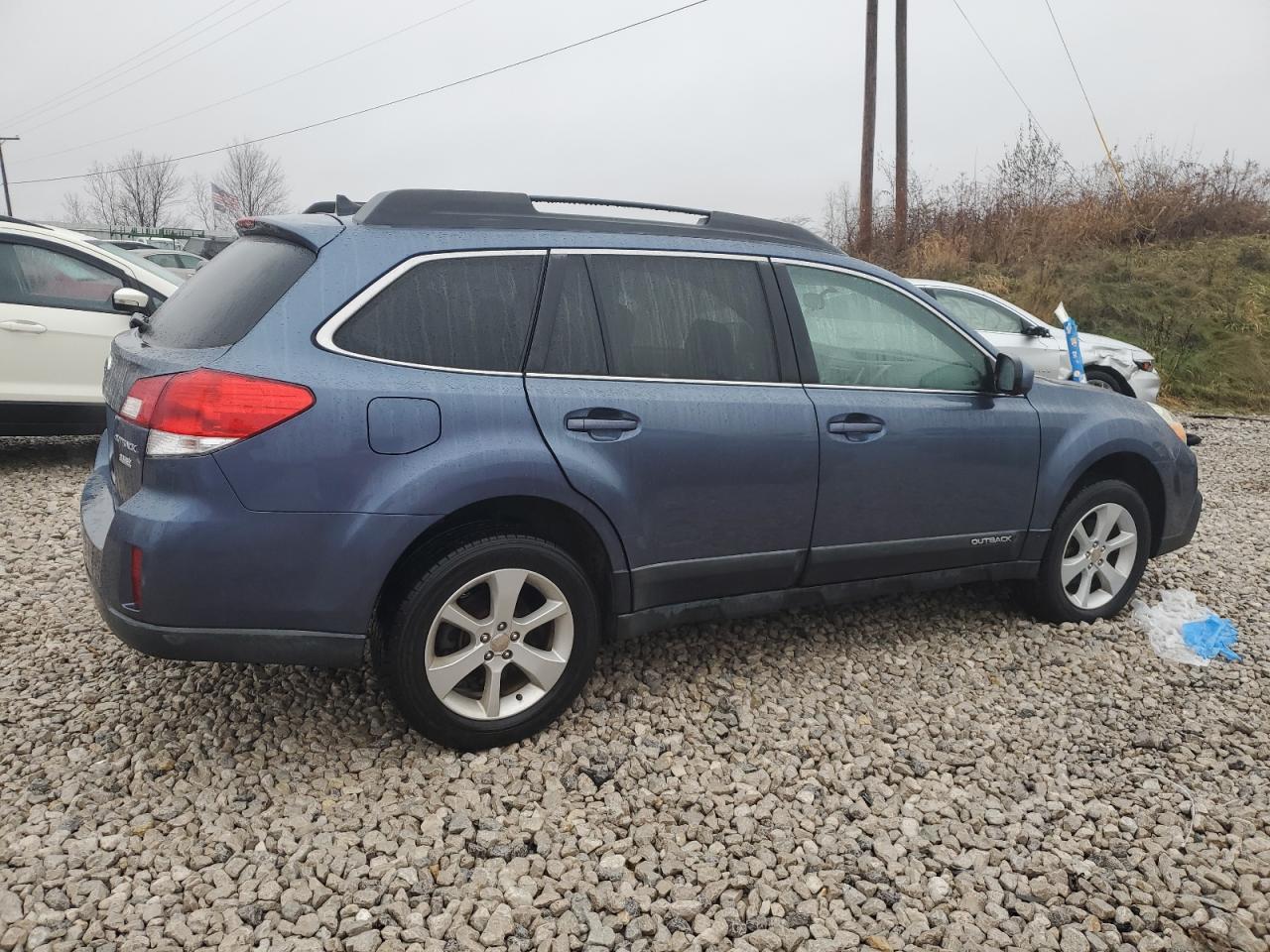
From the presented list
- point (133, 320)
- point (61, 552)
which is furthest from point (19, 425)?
point (133, 320)

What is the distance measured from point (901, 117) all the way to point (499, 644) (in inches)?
684

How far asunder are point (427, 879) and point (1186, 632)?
3637mm

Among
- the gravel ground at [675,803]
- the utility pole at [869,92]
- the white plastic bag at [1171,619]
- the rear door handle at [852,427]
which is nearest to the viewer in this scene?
the gravel ground at [675,803]

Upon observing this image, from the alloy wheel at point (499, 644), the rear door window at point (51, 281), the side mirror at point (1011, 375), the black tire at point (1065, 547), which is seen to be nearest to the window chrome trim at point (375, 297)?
the alloy wheel at point (499, 644)

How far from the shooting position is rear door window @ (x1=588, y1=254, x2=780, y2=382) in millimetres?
3236

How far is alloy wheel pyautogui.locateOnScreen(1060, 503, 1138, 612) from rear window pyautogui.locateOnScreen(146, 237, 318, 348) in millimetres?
3369

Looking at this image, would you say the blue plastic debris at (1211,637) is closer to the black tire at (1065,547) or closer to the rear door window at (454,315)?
the black tire at (1065,547)

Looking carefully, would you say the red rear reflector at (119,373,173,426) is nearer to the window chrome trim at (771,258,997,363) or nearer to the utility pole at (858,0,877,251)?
the window chrome trim at (771,258,997,363)

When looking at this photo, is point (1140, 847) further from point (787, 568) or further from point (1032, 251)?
point (1032, 251)

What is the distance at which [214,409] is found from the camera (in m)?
2.62

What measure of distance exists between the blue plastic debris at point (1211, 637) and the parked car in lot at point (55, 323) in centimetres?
645

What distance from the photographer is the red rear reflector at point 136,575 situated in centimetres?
266

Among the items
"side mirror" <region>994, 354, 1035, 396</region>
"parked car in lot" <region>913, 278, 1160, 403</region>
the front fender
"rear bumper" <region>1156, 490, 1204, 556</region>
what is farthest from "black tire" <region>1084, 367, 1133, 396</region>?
"side mirror" <region>994, 354, 1035, 396</region>

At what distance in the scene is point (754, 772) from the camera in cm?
311
